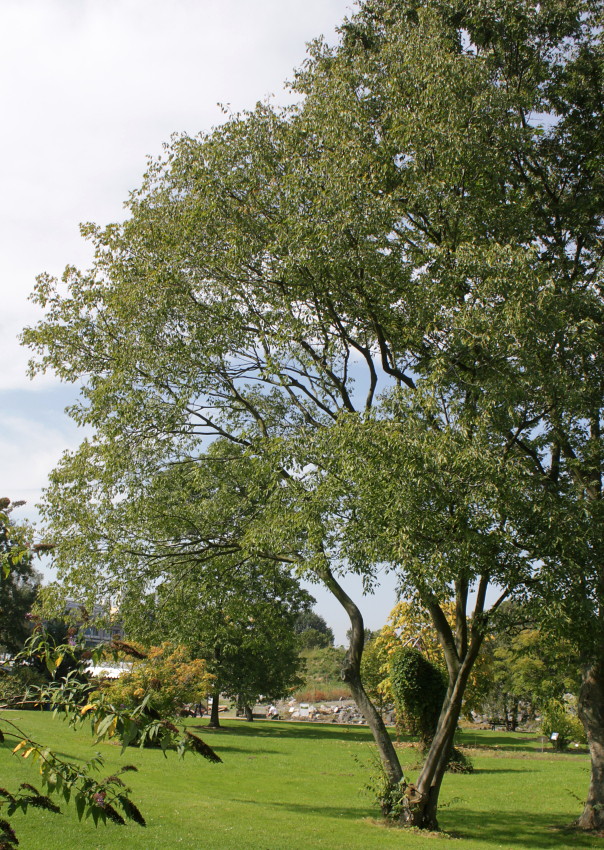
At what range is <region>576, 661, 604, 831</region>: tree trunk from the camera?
12648mm

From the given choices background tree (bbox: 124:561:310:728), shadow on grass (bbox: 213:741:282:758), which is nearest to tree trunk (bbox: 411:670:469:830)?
background tree (bbox: 124:561:310:728)

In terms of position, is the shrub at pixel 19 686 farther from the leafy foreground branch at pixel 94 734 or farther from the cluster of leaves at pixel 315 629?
the cluster of leaves at pixel 315 629

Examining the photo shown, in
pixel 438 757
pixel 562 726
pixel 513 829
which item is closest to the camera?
pixel 438 757

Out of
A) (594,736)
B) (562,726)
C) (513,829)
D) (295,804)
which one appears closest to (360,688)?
(295,804)

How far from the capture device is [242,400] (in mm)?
13922

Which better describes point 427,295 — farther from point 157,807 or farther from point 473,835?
point 157,807

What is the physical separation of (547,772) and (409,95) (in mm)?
20602

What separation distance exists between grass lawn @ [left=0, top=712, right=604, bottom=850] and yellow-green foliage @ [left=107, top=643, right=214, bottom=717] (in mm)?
1756

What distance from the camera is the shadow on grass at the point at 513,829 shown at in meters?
11.6

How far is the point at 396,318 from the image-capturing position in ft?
41.0

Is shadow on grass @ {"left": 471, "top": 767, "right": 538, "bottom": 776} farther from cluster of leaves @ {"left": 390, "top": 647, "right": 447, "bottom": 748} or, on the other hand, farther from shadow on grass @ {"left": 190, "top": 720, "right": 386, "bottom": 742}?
shadow on grass @ {"left": 190, "top": 720, "right": 386, "bottom": 742}

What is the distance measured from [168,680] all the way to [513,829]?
14513 millimetres

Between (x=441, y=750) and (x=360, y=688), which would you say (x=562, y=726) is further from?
(x=360, y=688)

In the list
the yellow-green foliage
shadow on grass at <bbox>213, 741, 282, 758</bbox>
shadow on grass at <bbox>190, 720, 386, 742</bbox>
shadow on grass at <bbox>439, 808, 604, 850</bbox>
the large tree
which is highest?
the large tree
